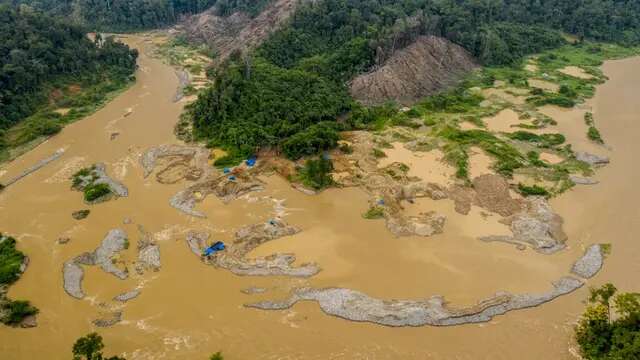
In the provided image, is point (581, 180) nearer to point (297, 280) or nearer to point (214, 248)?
point (297, 280)

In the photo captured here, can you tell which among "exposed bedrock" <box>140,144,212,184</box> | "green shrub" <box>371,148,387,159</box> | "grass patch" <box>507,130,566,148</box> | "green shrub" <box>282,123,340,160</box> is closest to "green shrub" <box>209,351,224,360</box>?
"exposed bedrock" <box>140,144,212,184</box>

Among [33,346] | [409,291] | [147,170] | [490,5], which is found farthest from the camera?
[490,5]

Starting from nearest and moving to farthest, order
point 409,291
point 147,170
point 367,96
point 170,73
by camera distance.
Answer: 1. point 409,291
2. point 147,170
3. point 367,96
4. point 170,73

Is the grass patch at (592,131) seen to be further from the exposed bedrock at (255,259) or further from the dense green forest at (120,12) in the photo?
the dense green forest at (120,12)

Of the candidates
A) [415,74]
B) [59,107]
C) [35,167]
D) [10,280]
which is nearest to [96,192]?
[10,280]

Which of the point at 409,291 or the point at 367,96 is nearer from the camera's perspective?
the point at 409,291

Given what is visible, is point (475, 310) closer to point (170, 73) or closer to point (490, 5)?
point (170, 73)

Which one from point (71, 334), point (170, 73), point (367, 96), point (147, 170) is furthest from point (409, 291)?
point (170, 73)
